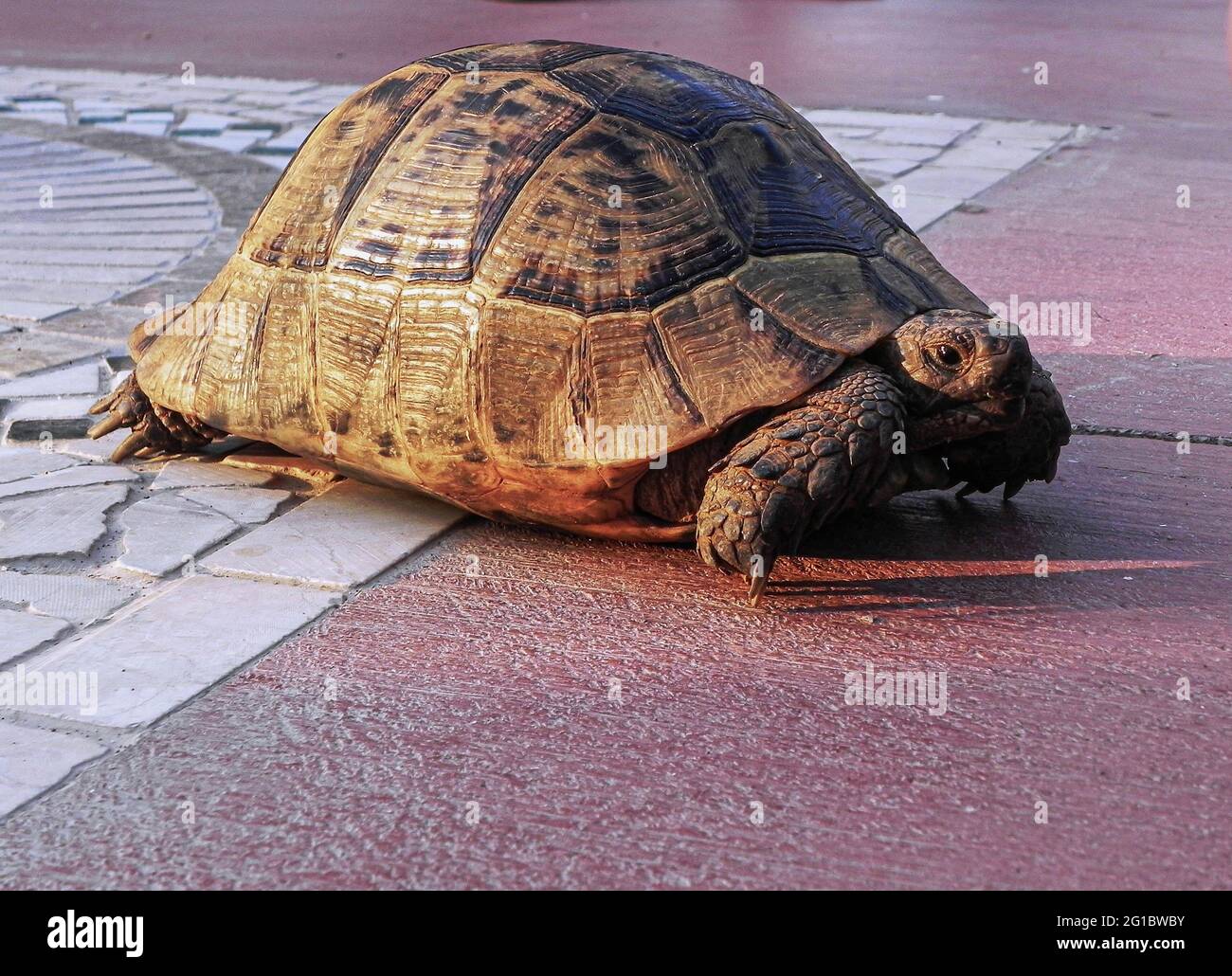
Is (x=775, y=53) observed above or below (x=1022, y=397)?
above

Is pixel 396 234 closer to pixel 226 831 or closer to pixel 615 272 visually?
pixel 615 272

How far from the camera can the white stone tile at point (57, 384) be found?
17.6 feet

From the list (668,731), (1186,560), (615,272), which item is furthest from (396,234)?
(1186,560)

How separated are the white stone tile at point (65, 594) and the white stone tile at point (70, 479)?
0.63m

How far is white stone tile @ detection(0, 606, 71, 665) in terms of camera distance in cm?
352

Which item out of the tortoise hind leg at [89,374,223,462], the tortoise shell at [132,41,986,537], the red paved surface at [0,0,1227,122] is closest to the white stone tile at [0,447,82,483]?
the tortoise hind leg at [89,374,223,462]

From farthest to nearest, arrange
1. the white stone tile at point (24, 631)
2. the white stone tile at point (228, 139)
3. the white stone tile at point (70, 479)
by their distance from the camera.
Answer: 1. the white stone tile at point (228, 139)
2. the white stone tile at point (70, 479)
3. the white stone tile at point (24, 631)

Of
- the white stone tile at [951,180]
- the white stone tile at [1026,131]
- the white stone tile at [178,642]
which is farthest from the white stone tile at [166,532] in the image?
the white stone tile at [1026,131]

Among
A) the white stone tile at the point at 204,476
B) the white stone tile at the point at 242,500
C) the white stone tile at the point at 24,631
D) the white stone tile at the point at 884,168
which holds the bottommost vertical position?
the white stone tile at the point at 24,631

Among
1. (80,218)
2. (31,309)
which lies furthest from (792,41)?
(31,309)

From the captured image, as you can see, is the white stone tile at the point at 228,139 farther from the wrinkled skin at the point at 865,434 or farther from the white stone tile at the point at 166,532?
the wrinkled skin at the point at 865,434

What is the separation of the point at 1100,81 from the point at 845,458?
32.8 ft

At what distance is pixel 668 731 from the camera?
3182 millimetres

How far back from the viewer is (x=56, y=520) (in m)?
4.28
